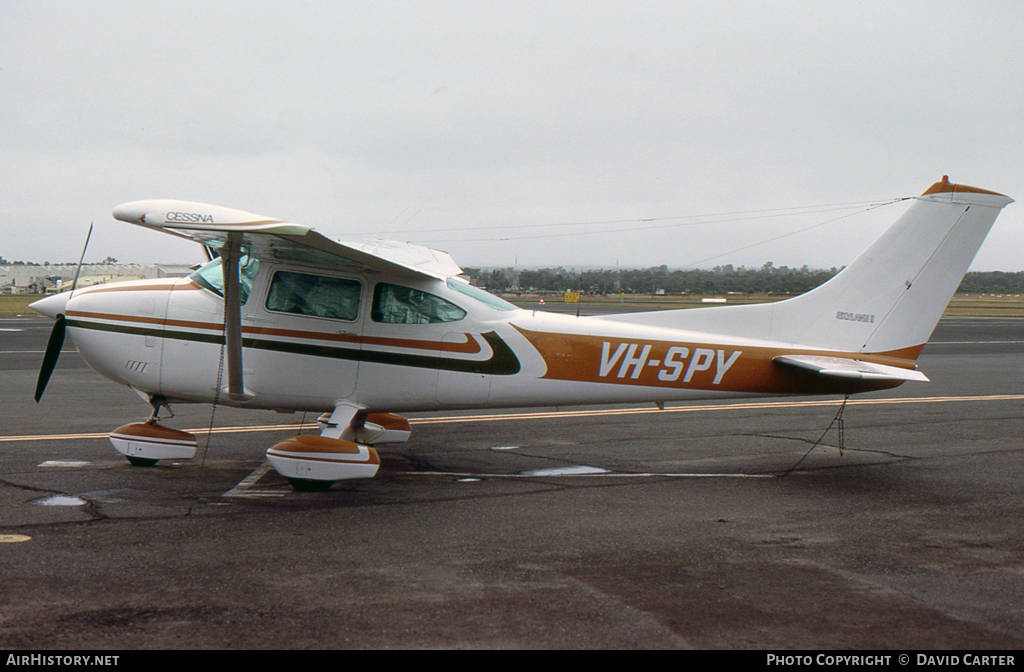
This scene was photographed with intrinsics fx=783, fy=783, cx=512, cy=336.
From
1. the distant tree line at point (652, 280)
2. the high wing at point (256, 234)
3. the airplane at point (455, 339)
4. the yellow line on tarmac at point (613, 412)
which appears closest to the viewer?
the high wing at point (256, 234)

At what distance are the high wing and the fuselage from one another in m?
0.28

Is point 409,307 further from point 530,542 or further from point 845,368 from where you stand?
point 845,368

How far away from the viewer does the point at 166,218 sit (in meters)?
6.24

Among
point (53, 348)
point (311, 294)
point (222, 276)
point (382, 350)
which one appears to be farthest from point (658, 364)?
point (53, 348)

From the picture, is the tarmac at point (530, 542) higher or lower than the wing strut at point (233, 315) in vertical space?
lower

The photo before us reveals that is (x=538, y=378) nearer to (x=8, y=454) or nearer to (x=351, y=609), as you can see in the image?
(x=351, y=609)

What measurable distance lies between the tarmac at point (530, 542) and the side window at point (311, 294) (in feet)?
5.95

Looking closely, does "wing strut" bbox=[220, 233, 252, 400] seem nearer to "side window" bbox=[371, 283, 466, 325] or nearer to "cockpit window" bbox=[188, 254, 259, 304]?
"cockpit window" bbox=[188, 254, 259, 304]

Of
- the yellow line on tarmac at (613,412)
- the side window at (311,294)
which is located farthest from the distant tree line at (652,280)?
the side window at (311,294)

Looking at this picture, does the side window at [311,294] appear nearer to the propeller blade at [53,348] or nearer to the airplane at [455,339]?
the airplane at [455,339]

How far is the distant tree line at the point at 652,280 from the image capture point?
15.6 m

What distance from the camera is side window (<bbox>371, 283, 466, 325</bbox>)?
8273 mm

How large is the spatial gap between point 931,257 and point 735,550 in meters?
4.63

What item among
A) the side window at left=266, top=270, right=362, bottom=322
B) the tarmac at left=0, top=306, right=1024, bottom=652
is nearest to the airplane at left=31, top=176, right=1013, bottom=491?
the side window at left=266, top=270, right=362, bottom=322
